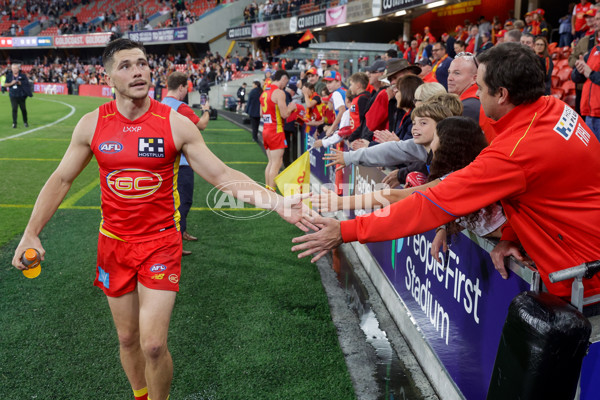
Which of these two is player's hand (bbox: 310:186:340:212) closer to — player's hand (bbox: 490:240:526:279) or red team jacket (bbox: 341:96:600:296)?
red team jacket (bbox: 341:96:600:296)

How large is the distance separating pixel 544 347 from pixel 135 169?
2290 mm

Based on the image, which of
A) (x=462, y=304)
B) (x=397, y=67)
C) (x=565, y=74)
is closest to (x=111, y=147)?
(x=462, y=304)

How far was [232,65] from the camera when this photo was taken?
4031 centimetres

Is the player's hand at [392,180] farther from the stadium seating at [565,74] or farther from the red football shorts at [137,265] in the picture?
the stadium seating at [565,74]

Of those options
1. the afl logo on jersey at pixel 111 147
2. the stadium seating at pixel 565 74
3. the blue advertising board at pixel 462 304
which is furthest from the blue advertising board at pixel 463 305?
the stadium seating at pixel 565 74

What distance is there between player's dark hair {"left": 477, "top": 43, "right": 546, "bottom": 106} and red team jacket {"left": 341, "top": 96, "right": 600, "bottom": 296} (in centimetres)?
5

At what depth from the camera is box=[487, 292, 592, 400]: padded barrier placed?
1.86 meters

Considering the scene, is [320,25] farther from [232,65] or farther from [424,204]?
[424,204]

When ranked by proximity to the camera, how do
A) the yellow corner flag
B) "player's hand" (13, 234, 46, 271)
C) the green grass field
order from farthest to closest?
1. the yellow corner flag
2. the green grass field
3. "player's hand" (13, 234, 46, 271)

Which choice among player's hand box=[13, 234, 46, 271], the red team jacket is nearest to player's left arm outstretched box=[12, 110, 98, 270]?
player's hand box=[13, 234, 46, 271]

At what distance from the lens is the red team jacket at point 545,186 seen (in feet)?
6.86

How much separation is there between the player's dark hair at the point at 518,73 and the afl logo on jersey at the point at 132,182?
1.96 m

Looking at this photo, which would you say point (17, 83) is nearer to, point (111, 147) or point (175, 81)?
point (175, 81)

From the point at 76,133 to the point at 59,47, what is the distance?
62192 mm
